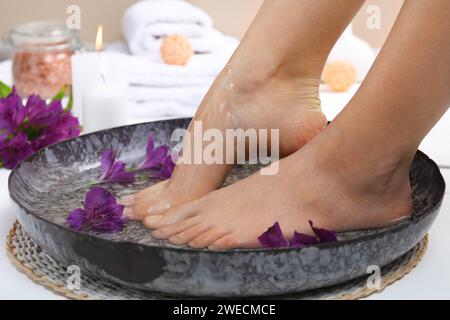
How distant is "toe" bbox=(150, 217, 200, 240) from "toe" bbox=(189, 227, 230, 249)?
3 cm

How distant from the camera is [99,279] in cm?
95

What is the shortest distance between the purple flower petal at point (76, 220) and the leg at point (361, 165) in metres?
0.08

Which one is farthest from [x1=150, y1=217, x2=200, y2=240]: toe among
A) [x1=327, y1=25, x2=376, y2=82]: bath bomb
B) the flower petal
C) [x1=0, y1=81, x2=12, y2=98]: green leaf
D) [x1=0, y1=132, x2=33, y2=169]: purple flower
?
[x1=327, y1=25, x2=376, y2=82]: bath bomb

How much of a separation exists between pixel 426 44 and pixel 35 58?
3.86 feet

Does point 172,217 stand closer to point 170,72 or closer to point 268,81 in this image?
point 268,81

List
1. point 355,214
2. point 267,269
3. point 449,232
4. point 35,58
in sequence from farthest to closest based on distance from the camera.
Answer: point 35,58 < point 449,232 < point 355,214 < point 267,269

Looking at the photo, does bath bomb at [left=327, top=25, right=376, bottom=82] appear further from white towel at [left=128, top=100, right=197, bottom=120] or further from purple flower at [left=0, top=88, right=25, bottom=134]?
purple flower at [left=0, top=88, right=25, bottom=134]

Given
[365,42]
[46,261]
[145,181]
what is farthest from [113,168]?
[365,42]

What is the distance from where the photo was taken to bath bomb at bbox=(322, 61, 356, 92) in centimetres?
196

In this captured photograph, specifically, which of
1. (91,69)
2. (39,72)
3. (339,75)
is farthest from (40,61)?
(339,75)

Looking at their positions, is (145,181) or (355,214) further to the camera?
(145,181)

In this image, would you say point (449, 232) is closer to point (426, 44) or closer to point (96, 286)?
point (426, 44)

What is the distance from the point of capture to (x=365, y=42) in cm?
221

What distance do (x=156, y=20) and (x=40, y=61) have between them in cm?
30
